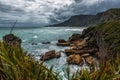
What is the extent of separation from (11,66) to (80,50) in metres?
45.3

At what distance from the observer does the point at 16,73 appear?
4.25m

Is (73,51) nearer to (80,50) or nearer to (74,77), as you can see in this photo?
(80,50)

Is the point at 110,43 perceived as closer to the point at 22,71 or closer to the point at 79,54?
the point at 79,54

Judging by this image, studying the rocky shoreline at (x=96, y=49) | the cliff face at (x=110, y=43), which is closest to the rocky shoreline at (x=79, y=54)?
the rocky shoreline at (x=96, y=49)

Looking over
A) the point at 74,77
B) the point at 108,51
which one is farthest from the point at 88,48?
the point at 74,77

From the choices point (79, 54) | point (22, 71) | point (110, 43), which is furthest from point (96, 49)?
point (22, 71)

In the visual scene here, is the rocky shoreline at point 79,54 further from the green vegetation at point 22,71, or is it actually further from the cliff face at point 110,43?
the green vegetation at point 22,71

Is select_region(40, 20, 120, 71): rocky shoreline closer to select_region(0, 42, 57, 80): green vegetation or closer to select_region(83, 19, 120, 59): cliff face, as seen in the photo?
select_region(83, 19, 120, 59): cliff face

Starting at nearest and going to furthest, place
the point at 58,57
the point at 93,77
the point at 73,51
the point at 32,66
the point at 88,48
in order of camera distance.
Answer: the point at 93,77 → the point at 32,66 → the point at 58,57 → the point at 73,51 → the point at 88,48

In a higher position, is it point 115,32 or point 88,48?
point 115,32

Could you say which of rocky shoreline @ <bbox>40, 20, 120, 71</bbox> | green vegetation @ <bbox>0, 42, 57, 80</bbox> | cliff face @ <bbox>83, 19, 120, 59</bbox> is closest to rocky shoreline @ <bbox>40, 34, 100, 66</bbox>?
rocky shoreline @ <bbox>40, 20, 120, 71</bbox>

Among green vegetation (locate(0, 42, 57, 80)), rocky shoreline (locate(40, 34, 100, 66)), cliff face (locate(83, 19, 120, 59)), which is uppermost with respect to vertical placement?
green vegetation (locate(0, 42, 57, 80))

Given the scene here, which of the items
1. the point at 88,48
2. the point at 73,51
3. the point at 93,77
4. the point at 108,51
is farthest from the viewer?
the point at 88,48

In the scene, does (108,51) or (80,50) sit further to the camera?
(80,50)
